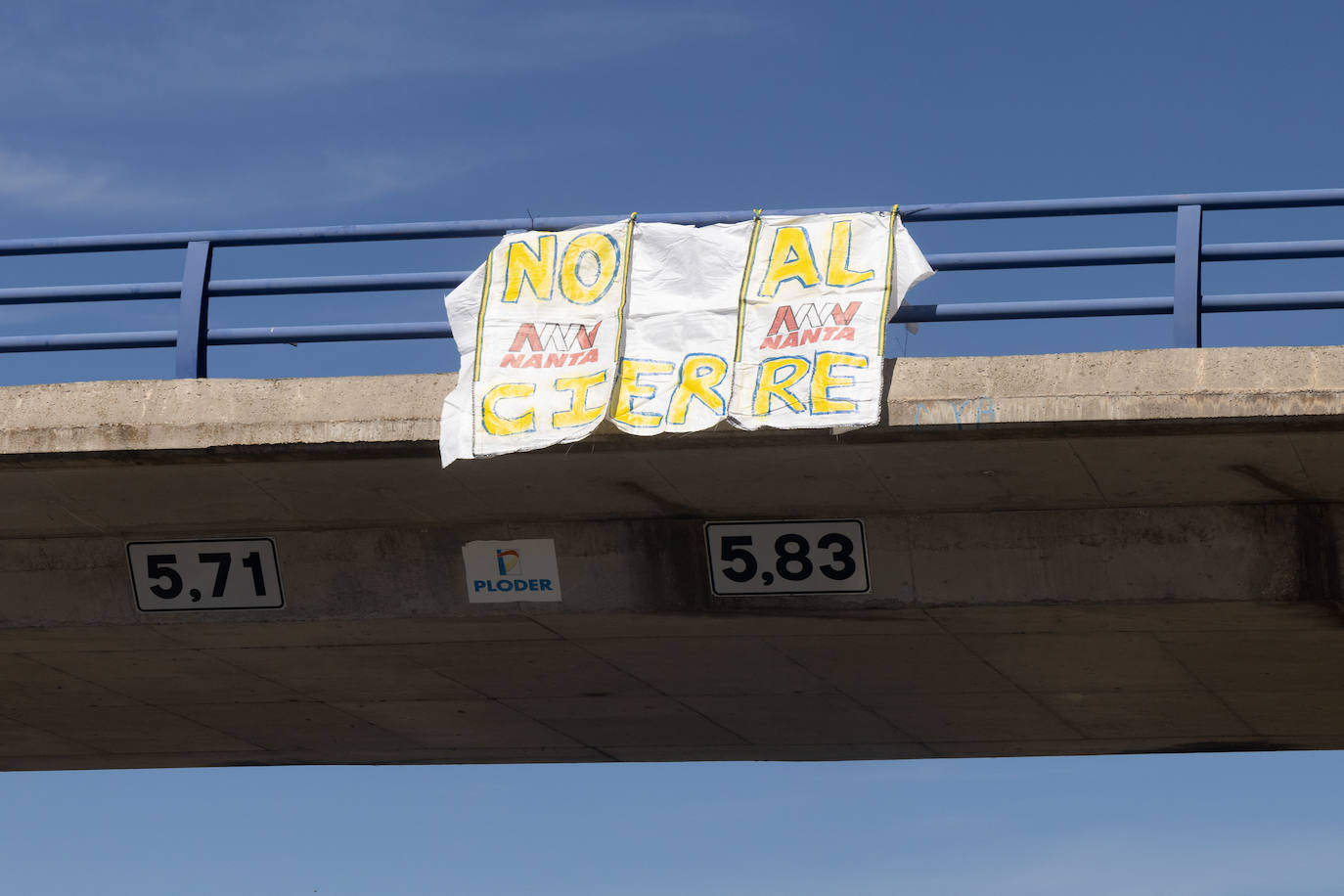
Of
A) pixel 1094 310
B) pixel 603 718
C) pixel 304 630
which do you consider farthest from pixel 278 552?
pixel 1094 310

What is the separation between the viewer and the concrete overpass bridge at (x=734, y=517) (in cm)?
1011

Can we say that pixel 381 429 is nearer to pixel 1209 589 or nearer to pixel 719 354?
pixel 719 354

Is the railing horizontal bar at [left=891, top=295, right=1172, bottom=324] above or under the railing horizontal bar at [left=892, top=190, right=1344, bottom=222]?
under

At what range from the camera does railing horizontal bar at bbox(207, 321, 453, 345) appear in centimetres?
1110

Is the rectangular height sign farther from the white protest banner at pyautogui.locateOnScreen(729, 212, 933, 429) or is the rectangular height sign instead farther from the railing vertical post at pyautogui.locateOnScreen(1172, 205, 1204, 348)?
the railing vertical post at pyautogui.locateOnScreen(1172, 205, 1204, 348)

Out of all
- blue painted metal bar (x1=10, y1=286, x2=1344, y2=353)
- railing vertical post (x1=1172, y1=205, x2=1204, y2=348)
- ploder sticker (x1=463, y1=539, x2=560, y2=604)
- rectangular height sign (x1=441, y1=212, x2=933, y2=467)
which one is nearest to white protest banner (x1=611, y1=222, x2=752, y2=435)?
rectangular height sign (x1=441, y1=212, x2=933, y2=467)

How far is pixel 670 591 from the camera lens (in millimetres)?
11703

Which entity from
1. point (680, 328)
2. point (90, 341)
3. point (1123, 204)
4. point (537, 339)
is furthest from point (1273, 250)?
point (90, 341)

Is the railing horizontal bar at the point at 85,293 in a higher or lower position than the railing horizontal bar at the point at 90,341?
higher

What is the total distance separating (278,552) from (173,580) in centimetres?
78

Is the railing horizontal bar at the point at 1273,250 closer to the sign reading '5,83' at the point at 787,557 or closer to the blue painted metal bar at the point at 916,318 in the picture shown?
the blue painted metal bar at the point at 916,318

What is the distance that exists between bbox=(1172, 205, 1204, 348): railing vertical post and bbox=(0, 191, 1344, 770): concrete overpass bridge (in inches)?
0.7

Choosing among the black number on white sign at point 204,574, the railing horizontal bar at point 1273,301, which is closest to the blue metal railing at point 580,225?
the railing horizontal bar at point 1273,301

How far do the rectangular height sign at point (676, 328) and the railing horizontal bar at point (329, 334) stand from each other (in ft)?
0.51
